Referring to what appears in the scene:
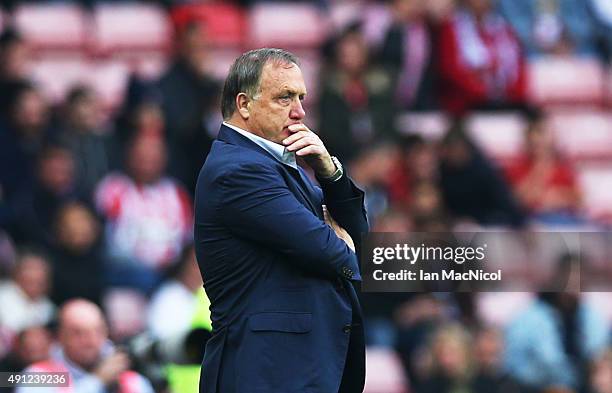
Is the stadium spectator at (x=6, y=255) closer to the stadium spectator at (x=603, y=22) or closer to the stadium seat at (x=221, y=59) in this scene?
the stadium seat at (x=221, y=59)

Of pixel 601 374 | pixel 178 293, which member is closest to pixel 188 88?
pixel 178 293

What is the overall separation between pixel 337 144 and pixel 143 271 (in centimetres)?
164

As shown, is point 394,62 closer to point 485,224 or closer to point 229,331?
point 485,224


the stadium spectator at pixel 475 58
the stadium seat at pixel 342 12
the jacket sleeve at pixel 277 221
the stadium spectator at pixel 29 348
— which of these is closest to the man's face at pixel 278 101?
the jacket sleeve at pixel 277 221

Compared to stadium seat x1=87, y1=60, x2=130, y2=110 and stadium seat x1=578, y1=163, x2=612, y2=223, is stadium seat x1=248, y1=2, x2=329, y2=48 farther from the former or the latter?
stadium seat x1=578, y1=163, x2=612, y2=223

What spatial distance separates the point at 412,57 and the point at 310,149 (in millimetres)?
6422

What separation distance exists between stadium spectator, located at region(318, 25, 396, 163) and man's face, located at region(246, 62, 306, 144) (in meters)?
5.30

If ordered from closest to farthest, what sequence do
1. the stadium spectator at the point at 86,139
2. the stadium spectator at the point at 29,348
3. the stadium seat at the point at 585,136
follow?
the stadium spectator at the point at 29,348 < the stadium spectator at the point at 86,139 < the stadium seat at the point at 585,136

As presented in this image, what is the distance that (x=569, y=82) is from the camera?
1142cm

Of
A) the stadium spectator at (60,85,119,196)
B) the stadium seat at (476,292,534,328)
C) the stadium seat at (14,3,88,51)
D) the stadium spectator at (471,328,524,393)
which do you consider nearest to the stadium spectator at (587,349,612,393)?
the stadium spectator at (471,328,524,393)

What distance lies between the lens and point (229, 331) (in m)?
3.96

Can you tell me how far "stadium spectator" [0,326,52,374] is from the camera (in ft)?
22.0

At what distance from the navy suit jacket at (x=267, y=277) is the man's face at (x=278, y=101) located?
0.07m

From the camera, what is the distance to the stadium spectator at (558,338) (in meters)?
8.44
